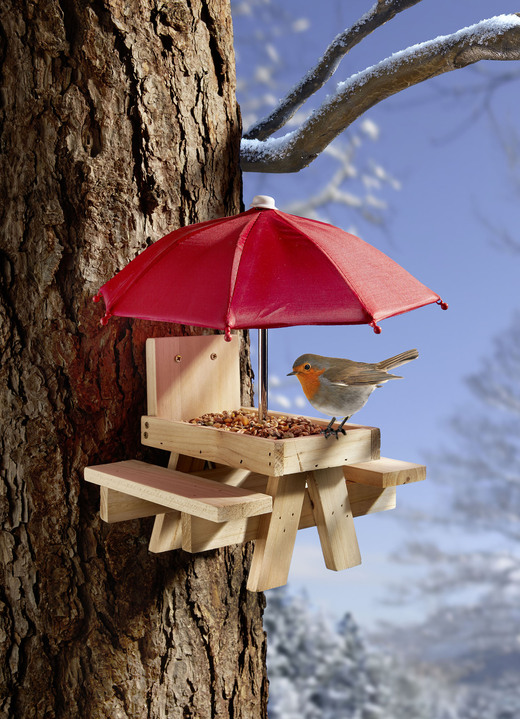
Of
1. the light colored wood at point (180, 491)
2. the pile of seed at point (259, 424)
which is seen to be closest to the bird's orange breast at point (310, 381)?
the pile of seed at point (259, 424)

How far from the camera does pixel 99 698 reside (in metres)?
1.81

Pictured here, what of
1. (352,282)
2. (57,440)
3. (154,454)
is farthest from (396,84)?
(57,440)

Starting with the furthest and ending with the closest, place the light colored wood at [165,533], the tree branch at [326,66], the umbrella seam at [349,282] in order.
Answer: the tree branch at [326,66]
the light colored wood at [165,533]
the umbrella seam at [349,282]

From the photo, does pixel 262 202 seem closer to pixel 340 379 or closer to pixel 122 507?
pixel 340 379

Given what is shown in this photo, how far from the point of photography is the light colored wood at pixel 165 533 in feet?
5.57

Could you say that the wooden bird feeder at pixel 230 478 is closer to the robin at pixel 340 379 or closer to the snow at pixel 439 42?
the robin at pixel 340 379

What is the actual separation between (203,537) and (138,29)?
4.25 ft

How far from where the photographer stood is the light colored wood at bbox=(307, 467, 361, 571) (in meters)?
1.55

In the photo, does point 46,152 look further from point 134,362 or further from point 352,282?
point 352,282

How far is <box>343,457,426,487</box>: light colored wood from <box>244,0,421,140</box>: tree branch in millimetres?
1191

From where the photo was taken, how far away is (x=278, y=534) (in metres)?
1.51

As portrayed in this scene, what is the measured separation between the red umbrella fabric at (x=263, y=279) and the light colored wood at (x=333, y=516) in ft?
1.33

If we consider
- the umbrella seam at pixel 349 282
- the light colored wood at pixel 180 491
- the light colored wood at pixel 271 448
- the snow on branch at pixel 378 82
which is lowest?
the light colored wood at pixel 180 491

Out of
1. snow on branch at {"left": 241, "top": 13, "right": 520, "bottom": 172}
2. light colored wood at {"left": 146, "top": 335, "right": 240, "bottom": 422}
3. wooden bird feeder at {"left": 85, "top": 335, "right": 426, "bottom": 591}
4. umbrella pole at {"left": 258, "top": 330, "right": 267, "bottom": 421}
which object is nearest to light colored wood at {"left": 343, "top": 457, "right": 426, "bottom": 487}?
wooden bird feeder at {"left": 85, "top": 335, "right": 426, "bottom": 591}
